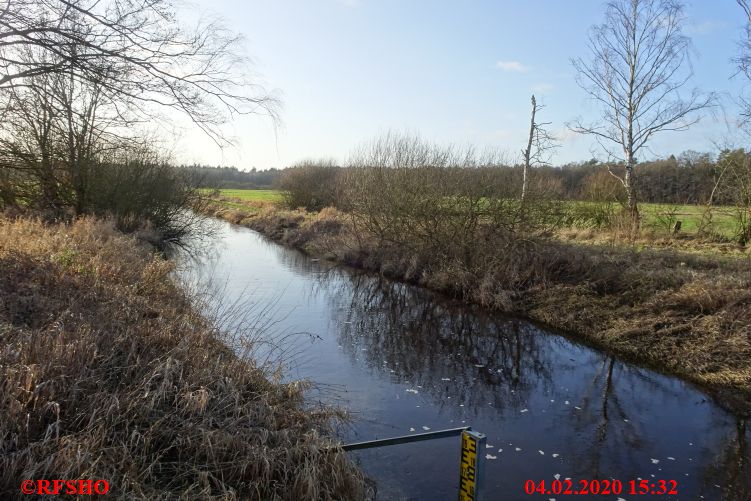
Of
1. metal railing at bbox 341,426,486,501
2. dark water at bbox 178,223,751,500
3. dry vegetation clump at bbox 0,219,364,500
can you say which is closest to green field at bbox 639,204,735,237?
dark water at bbox 178,223,751,500

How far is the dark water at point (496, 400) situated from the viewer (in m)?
5.49

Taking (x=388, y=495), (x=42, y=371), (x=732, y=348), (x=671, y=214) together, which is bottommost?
(x=388, y=495)

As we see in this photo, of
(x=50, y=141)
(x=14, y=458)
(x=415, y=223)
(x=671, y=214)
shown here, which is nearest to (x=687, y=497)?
(x=14, y=458)

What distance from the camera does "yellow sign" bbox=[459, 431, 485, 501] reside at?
3.58 meters

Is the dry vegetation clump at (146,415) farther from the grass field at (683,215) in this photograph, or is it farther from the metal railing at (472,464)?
the grass field at (683,215)

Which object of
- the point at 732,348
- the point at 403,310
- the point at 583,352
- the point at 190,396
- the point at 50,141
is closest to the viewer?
the point at 190,396

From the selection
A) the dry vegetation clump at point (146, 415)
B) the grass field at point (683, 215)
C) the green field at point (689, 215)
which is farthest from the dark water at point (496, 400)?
the green field at point (689, 215)

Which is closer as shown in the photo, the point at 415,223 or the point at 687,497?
the point at 687,497

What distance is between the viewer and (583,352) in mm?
9945

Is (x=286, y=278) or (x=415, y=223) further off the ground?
(x=415, y=223)

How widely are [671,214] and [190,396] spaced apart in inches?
712

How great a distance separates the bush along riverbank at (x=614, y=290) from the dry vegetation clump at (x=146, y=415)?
6.74 m

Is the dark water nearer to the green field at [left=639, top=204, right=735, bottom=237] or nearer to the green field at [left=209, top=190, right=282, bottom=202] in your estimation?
A: the green field at [left=639, top=204, right=735, bottom=237]

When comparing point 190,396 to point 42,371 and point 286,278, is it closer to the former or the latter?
point 42,371
